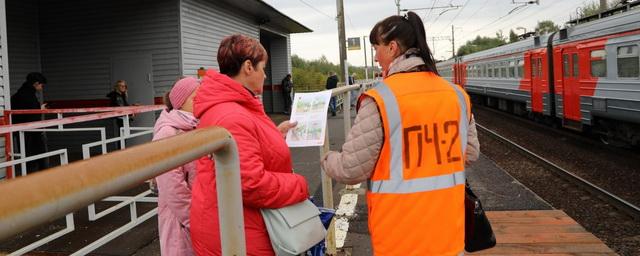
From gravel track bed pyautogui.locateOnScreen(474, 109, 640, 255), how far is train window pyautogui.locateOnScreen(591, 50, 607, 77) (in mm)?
1657

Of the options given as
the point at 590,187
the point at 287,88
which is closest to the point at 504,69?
the point at 287,88

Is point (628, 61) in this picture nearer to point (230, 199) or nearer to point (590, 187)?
point (590, 187)

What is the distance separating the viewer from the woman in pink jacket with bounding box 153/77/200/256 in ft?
9.06

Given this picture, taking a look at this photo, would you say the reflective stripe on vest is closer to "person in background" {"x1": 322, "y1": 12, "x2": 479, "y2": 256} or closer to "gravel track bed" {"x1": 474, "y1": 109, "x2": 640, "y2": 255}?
"person in background" {"x1": 322, "y1": 12, "x2": 479, "y2": 256}

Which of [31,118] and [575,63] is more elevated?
[575,63]

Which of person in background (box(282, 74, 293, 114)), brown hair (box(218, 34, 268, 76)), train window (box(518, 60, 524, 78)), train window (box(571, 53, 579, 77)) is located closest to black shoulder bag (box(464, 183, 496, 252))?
brown hair (box(218, 34, 268, 76))

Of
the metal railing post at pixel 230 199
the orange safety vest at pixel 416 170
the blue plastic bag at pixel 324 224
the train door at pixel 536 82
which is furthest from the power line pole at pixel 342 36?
the metal railing post at pixel 230 199

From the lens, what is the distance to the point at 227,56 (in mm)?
2363

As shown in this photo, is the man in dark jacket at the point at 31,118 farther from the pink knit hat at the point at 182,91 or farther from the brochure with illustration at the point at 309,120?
the brochure with illustration at the point at 309,120

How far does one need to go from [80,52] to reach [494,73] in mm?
15956

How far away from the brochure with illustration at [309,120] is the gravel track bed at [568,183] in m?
3.83

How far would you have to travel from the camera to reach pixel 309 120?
280cm

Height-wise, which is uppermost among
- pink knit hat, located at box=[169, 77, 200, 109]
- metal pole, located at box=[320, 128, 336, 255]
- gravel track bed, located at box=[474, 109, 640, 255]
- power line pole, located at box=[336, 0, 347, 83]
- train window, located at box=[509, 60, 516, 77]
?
power line pole, located at box=[336, 0, 347, 83]

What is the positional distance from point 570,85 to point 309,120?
1205 centimetres
